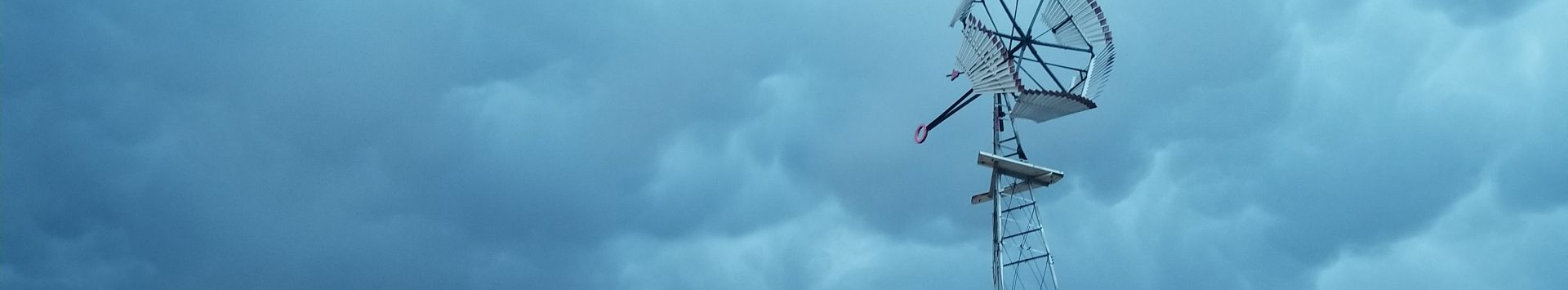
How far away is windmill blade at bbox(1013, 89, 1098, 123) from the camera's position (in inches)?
2320

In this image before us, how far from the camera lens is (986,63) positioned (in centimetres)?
6006

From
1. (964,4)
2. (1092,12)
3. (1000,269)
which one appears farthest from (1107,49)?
(1000,269)

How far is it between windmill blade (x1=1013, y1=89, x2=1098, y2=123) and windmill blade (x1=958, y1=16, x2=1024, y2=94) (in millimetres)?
925

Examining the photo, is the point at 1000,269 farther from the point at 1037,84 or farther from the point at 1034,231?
the point at 1037,84

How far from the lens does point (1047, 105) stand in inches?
2356

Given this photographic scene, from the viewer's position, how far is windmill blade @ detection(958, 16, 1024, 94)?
5841cm

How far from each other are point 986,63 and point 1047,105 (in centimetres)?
318

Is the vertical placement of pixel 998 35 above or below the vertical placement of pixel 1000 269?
above

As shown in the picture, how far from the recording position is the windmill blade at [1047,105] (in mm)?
58938

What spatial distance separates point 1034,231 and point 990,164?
11.7 ft

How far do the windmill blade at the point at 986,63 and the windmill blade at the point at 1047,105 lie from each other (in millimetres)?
925

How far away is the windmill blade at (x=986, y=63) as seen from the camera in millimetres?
58406

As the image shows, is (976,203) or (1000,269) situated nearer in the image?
(1000,269)

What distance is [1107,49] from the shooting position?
6481 centimetres
